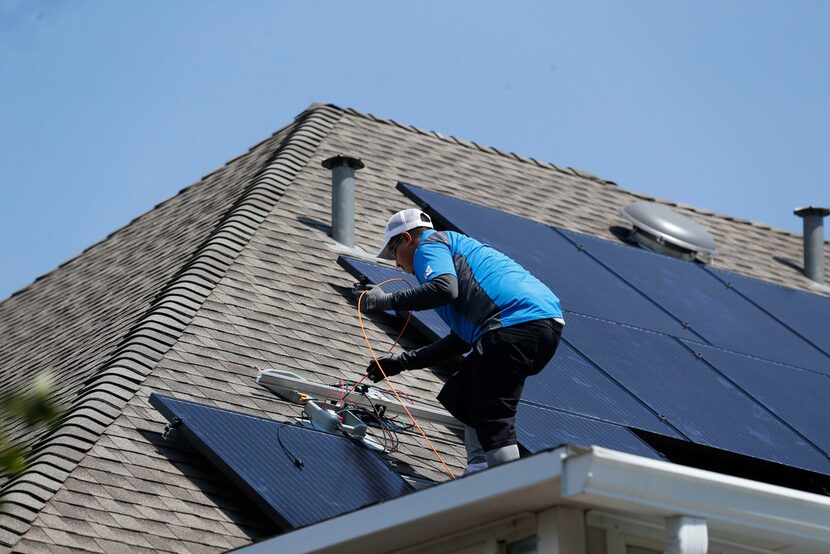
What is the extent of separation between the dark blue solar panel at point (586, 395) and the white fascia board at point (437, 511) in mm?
2776

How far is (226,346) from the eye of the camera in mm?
10438

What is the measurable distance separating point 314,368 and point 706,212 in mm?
8418

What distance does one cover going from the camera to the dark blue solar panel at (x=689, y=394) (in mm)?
10359

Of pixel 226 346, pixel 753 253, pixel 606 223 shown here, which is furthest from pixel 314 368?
pixel 753 253

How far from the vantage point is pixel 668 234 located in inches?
585

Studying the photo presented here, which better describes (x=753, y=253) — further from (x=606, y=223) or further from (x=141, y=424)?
(x=141, y=424)

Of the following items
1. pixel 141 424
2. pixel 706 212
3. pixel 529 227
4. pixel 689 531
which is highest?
pixel 706 212

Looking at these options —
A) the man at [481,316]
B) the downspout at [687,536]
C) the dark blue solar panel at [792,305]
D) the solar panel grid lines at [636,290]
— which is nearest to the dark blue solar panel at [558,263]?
the solar panel grid lines at [636,290]

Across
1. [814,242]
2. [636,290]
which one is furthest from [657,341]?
[814,242]

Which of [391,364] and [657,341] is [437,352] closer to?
[391,364]


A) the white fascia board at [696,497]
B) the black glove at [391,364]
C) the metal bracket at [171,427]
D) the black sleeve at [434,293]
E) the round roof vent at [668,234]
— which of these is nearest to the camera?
the white fascia board at [696,497]

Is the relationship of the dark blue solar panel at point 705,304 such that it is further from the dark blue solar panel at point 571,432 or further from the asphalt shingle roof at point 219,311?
the dark blue solar panel at point 571,432

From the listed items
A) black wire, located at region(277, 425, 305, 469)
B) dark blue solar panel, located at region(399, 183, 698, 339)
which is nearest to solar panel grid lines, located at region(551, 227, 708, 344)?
dark blue solar panel, located at region(399, 183, 698, 339)

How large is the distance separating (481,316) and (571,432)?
4.54 feet
